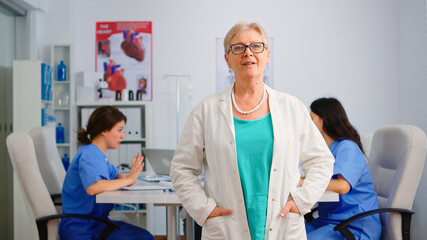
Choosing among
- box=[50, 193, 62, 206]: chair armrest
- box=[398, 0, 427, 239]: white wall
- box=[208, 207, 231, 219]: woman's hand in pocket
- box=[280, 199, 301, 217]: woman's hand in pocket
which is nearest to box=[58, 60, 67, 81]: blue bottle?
box=[50, 193, 62, 206]: chair armrest

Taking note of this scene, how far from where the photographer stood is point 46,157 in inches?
105

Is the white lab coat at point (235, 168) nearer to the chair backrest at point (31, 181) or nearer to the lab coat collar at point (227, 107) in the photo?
the lab coat collar at point (227, 107)

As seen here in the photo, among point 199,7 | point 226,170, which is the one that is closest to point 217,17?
point 199,7

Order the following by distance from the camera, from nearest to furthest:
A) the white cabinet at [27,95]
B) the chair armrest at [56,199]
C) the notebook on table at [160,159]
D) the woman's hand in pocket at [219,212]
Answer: the woman's hand in pocket at [219,212] < the chair armrest at [56,199] < the notebook on table at [160,159] < the white cabinet at [27,95]

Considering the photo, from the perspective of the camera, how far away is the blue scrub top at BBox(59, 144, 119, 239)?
218cm

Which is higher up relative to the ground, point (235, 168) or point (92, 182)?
point (235, 168)

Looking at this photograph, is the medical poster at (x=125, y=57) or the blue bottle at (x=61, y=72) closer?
the blue bottle at (x=61, y=72)

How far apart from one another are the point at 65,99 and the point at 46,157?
190 cm

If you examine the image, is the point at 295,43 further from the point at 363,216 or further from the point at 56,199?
the point at 56,199

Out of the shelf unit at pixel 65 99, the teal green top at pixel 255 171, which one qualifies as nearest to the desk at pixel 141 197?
the teal green top at pixel 255 171

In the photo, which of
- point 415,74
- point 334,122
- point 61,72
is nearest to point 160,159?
point 334,122

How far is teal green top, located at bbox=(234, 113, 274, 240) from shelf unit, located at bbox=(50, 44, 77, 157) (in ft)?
10.7

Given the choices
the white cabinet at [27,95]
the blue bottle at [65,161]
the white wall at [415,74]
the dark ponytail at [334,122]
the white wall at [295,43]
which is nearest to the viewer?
the dark ponytail at [334,122]

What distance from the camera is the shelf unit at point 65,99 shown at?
431 cm
